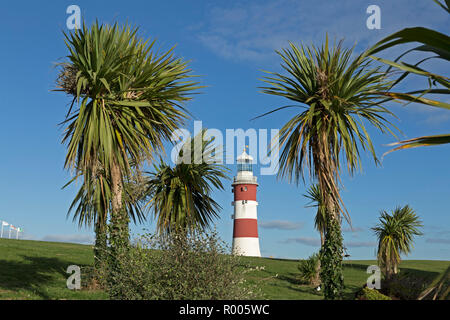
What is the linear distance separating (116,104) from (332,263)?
7.89 meters

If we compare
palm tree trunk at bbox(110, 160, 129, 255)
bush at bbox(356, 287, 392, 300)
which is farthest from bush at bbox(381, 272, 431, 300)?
palm tree trunk at bbox(110, 160, 129, 255)

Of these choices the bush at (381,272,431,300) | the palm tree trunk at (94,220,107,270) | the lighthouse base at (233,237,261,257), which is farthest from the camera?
the lighthouse base at (233,237,261,257)

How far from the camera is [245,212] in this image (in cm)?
3947

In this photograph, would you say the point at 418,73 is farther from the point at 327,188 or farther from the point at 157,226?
the point at 157,226

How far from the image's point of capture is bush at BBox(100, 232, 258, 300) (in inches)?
374

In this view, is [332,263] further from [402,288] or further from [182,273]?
[182,273]

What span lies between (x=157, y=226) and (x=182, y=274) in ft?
28.3

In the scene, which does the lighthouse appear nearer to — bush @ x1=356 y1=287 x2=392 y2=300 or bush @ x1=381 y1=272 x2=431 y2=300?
bush @ x1=381 y1=272 x2=431 y2=300

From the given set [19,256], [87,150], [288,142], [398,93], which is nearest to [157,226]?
[87,150]

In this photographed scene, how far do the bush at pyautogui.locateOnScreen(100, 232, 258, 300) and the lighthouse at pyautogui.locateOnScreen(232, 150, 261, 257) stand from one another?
28.1 metres

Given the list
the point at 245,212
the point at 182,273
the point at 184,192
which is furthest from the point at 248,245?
→ the point at 182,273

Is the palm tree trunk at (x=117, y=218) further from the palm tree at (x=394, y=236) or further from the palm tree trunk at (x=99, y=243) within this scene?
the palm tree at (x=394, y=236)

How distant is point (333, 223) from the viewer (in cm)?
1184

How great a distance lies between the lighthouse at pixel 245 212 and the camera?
38719 mm
